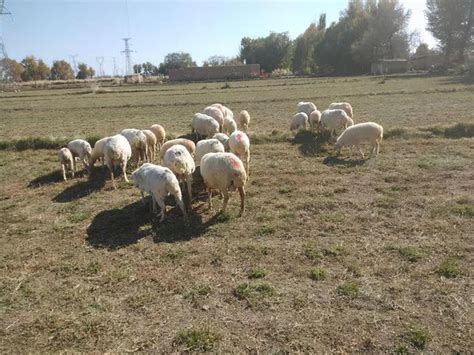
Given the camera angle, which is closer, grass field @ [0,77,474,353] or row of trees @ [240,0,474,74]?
grass field @ [0,77,474,353]

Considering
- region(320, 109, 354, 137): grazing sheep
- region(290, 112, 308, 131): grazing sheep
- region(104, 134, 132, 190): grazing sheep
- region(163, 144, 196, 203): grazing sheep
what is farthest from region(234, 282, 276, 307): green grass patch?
region(290, 112, 308, 131): grazing sheep

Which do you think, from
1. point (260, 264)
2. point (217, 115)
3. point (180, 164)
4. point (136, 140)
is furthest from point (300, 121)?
point (260, 264)

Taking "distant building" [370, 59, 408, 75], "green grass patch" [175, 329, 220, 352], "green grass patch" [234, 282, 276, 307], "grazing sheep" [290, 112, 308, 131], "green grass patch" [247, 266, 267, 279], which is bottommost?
"green grass patch" [175, 329, 220, 352]

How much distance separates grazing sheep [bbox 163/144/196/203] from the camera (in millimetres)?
10125

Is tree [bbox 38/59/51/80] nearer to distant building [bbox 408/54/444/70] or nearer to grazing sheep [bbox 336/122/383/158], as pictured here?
distant building [bbox 408/54/444/70]

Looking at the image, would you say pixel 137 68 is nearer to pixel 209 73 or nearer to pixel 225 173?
pixel 209 73

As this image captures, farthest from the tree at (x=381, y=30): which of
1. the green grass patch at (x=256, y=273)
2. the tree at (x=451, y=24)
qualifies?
the green grass patch at (x=256, y=273)

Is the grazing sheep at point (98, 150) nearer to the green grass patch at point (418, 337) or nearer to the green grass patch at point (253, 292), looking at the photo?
the green grass patch at point (253, 292)

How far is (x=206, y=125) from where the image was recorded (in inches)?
637

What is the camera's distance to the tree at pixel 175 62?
147125 mm

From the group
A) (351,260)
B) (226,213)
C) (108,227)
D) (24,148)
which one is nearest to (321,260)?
(351,260)

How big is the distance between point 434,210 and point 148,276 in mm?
6705

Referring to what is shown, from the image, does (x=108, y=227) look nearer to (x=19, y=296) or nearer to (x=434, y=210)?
(x=19, y=296)

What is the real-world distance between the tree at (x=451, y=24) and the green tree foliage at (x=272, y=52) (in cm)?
4525
